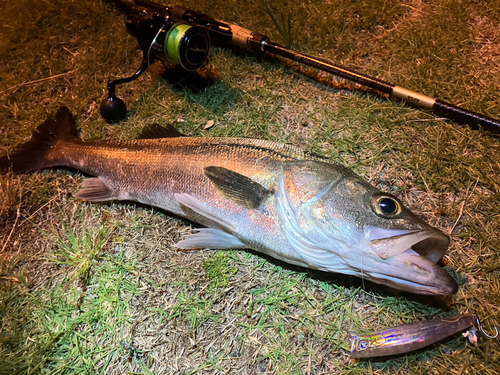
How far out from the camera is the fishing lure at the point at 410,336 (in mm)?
1997

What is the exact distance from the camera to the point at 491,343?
2033mm

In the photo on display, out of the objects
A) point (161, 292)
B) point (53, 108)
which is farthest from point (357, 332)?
point (53, 108)

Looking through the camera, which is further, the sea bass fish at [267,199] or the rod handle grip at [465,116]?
the rod handle grip at [465,116]

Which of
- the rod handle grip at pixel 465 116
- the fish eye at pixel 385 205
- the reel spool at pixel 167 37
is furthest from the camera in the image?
the reel spool at pixel 167 37

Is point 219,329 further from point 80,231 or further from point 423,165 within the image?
point 423,165

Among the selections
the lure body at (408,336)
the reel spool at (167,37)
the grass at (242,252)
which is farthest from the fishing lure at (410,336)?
the reel spool at (167,37)

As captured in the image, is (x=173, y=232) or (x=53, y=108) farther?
(x=53, y=108)

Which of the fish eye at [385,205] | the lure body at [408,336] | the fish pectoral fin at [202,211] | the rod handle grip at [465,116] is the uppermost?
the rod handle grip at [465,116]

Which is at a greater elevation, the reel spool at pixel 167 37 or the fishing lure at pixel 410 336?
the reel spool at pixel 167 37

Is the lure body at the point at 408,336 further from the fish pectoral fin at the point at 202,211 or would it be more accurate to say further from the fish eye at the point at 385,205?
the fish pectoral fin at the point at 202,211

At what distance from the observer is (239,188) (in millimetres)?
2176

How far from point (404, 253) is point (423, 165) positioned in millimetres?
1335

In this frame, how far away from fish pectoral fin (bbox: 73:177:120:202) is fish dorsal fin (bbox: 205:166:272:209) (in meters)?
1.07

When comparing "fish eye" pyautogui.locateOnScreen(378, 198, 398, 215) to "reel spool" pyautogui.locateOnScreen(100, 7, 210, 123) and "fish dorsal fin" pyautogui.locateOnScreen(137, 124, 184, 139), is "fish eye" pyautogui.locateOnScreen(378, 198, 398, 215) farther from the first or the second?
"reel spool" pyautogui.locateOnScreen(100, 7, 210, 123)
